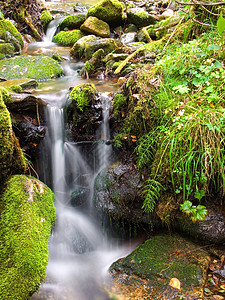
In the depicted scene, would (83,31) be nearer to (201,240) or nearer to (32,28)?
(32,28)

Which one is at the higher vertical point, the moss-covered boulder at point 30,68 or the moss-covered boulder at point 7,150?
the moss-covered boulder at point 30,68

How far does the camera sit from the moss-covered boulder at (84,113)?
155 inches

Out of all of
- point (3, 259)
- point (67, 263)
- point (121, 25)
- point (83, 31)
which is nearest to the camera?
point (3, 259)

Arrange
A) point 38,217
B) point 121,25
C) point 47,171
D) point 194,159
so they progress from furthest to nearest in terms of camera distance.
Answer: point 121,25 < point 47,171 < point 194,159 < point 38,217

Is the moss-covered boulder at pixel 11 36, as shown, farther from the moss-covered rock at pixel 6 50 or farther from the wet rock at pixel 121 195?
the wet rock at pixel 121 195

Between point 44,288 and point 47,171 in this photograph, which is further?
point 47,171

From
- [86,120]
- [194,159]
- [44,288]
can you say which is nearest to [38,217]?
[44,288]

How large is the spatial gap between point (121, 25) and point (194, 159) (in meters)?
8.50

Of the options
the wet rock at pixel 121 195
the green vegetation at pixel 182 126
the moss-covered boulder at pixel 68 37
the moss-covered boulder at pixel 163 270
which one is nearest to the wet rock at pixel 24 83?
the green vegetation at pixel 182 126

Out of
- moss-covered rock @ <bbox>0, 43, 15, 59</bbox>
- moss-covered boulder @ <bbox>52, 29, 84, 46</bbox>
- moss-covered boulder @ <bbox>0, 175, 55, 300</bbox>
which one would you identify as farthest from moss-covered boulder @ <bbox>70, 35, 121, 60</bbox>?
moss-covered boulder @ <bbox>0, 175, 55, 300</bbox>

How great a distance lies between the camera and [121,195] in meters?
3.26

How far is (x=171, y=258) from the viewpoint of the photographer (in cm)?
264

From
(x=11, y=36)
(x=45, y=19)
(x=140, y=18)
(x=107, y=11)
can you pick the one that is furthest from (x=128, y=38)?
(x=11, y=36)

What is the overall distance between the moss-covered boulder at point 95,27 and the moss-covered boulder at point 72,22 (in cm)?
60
